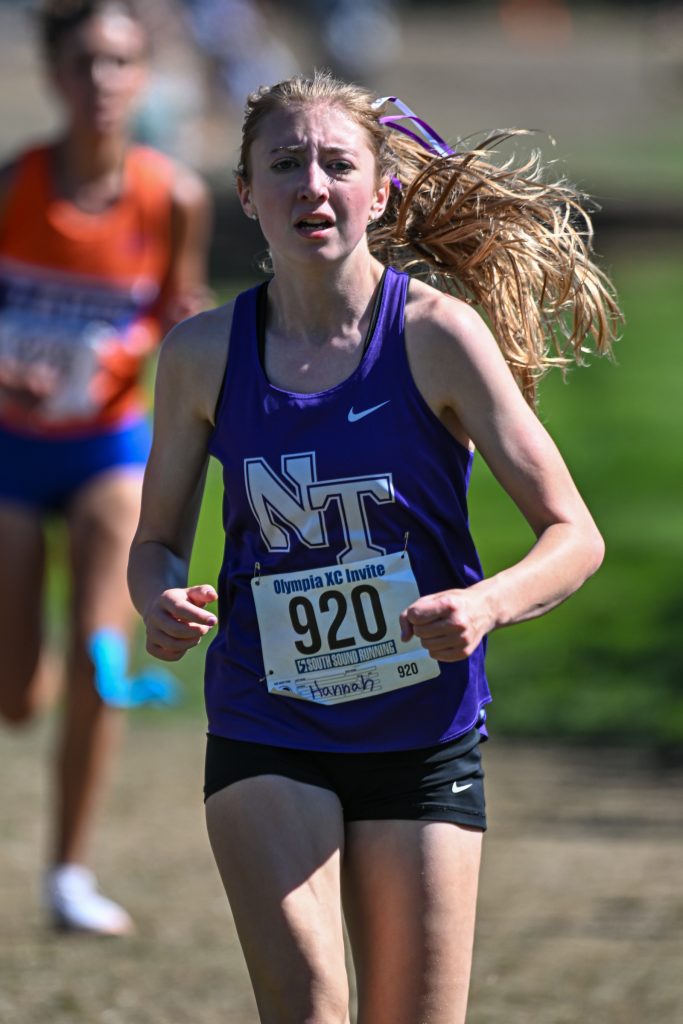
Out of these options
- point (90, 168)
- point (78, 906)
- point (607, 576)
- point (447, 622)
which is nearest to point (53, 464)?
point (90, 168)

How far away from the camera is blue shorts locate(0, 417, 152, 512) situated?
18.0ft

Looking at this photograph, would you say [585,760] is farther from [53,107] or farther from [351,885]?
[53,107]

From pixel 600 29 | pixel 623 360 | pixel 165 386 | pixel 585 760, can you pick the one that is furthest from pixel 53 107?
pixel 165 386

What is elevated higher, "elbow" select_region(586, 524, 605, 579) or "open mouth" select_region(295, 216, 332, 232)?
"open mouth" select_region(295, 216, 332, 232)

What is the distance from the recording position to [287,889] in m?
3.10

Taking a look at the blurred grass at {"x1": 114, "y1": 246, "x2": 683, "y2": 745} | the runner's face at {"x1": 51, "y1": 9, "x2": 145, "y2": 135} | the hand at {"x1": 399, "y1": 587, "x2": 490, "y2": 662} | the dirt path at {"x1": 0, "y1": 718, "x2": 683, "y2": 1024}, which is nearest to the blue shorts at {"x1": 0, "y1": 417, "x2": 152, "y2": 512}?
the runner's face at {"x1": 51, "y1": 9, "x2": 145, "y2": 135}

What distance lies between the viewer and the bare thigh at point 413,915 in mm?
3146

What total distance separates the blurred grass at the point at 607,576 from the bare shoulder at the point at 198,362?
1.41 metres

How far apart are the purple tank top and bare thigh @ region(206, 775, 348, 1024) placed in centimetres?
11

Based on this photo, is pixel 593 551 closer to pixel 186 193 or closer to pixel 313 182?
pixel 313 182

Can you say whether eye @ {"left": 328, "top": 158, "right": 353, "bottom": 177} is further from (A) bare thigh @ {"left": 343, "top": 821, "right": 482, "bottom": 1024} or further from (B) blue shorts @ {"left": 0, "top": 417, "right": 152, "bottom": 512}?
(B) blue shorts @ {"left": 0, "top": 417, "right": 152, "bottom": 512}

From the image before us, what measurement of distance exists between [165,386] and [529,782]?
398cm

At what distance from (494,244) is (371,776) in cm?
102

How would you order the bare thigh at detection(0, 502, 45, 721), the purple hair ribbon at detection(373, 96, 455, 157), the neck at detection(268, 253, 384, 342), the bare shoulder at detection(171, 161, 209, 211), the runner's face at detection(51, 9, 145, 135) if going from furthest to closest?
the bare shoulder at detection(171, 161, 209, 211) → the bare thigh at detection(0, 502, 45, 721) → the runner's face at detection(51, 9, 145, 135) → the purple hair ribbon at detection(373, 96, 455, 157) → the neck at detection(268, 253, 384, 342)
